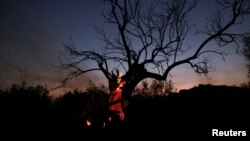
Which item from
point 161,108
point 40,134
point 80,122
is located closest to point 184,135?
point 161,108

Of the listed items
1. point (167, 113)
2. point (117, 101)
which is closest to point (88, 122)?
point (117, 101)

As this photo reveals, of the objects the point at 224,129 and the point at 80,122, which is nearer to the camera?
the point at 224,129

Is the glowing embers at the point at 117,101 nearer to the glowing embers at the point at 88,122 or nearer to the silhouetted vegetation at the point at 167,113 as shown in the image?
the silhouetted vegetation at the point at 167,113

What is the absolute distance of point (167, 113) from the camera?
50.4ft

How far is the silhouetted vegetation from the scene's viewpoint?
43.1 feet

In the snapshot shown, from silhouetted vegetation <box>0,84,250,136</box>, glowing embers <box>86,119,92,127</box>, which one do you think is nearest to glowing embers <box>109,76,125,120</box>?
silhouetted vegetation <box>0,84,250,136</box>

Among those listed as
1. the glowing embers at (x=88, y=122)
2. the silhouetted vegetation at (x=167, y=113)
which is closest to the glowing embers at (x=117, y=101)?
the silhouetted vegetation at (x=167, y=113)

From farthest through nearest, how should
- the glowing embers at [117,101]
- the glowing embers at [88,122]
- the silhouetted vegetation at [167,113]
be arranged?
the glowing embers at [117,101] < the glowing embers at [88,122] < the silhouetted vegetation at [167,113]

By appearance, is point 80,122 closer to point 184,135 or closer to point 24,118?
point 24,118

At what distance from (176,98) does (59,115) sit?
21.9 feet

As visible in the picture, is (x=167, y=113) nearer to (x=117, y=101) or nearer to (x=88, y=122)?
(x=117, y=101)

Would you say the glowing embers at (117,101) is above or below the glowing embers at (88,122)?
above

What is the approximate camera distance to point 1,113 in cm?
1499

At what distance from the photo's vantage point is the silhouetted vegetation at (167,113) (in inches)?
517
